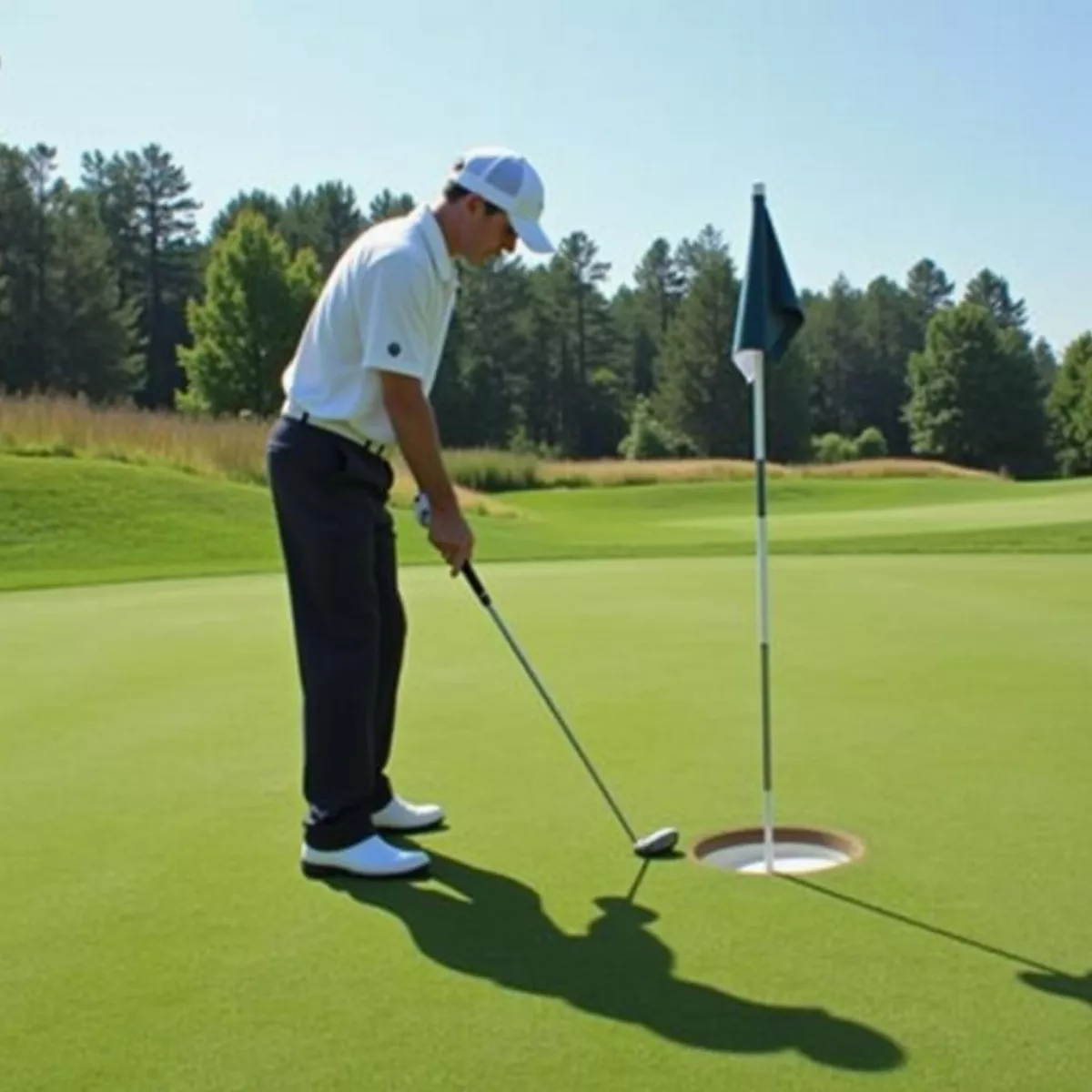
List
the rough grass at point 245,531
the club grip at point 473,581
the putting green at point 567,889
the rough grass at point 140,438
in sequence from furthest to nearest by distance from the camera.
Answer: the rough grass at point 140,438 → the rough grass at point 245,531 → the club grip at point 473,581 → the putting green at point 567,889

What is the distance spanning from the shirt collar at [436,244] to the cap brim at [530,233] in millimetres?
172

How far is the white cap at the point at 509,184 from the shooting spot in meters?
3.45

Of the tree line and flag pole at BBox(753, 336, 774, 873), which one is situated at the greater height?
the tree line

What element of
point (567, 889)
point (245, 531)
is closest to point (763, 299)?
point (567, 889)

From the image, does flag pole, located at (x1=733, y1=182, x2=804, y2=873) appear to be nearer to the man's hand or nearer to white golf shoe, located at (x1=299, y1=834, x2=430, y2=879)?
the man's hand

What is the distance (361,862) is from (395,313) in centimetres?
124

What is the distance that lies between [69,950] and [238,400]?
39745mm

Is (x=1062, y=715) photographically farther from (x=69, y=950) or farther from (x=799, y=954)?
(x=69, y=950)

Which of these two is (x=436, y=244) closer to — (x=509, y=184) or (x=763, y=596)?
(x=509, y=184)

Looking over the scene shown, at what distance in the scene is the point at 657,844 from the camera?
329 centimetres

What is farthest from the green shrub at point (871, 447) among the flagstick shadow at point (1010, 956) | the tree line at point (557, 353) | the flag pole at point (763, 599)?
the flagstick shadow at point (1010, 956)

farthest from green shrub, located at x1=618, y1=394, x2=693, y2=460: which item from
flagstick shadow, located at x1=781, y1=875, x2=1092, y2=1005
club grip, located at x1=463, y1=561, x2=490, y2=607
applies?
flagstick shadow, located at x1=781, y1=875, x2=1092, y2=1005

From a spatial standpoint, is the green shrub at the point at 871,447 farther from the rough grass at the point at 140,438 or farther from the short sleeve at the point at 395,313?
the short sleeve at the point at 395,313

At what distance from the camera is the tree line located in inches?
2185
